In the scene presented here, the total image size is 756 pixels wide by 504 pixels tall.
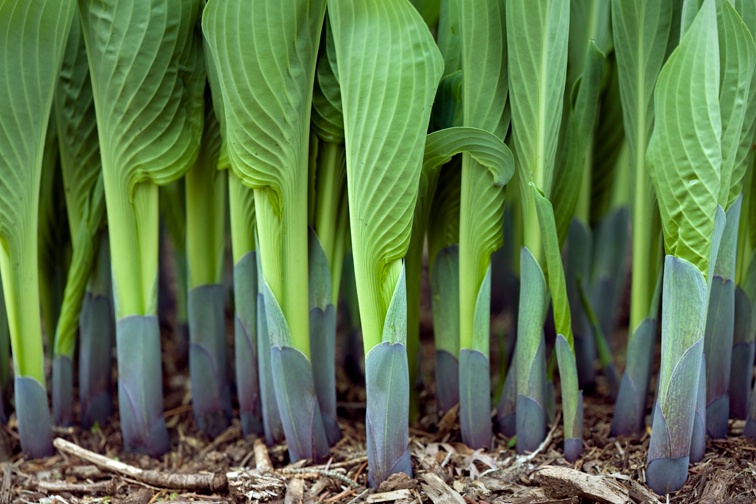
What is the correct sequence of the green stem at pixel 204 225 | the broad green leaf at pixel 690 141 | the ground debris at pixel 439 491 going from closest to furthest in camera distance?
the broad green leaf at pixel 690 141 → the ground debris at pixel 439 491 → the green stem at pixel 204 225

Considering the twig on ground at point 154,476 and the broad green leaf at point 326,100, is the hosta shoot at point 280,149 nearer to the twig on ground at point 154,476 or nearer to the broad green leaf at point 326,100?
the broad green leaf at point 326,100

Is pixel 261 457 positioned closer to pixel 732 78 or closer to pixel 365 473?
pixel 365 473

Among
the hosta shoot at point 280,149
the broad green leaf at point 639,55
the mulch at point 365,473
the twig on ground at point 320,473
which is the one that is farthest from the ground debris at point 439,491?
the broad green leaf at point 639,55

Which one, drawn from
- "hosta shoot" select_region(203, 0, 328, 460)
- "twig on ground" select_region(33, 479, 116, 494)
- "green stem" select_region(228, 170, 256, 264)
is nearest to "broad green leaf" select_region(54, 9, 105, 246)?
"green stem" select_region(228, 170, 256, 264)

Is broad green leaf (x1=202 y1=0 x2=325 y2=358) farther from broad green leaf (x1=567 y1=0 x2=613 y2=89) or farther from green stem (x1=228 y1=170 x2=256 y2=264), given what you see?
broad green leaf (x1=567 y1=0 x2=613 y2=89)

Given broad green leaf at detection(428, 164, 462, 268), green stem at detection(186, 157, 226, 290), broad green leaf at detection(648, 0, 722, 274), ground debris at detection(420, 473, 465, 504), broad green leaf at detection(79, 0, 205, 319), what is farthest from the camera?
green stem at detection(186, 157, 226, 290)

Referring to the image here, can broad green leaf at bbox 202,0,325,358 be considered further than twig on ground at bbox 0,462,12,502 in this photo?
No

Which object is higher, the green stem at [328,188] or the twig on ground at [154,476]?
the green stem at [328,188]

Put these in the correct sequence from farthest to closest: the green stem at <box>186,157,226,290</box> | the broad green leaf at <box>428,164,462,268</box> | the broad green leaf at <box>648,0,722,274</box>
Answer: the green stem at <box>186,157,226,290</box> → the broad green leaf at <box>428,164,462,268</box> → the broad green leaf at <box>648,0,722,274</box>
